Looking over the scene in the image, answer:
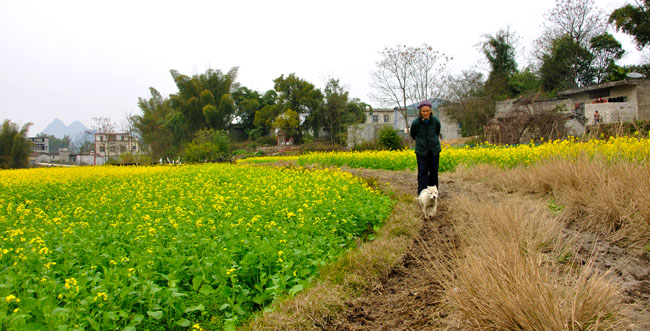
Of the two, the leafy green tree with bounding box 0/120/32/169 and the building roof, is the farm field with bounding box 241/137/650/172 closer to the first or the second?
the building roof

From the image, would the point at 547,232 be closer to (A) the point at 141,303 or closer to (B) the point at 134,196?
(A) the point at 141,303

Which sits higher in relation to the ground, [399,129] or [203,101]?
[203,101]

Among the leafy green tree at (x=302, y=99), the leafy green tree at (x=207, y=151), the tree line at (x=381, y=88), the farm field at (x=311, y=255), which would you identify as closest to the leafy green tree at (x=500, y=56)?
the tree line at (x=381, y=88)

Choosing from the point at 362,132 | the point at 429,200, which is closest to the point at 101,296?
the point at 429,200

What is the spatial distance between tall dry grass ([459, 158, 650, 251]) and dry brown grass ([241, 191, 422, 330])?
2.03m

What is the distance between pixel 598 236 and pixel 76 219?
22.6 feet

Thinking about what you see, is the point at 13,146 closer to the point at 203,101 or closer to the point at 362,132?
the point at 203,101

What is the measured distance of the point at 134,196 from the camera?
8367 millimetres

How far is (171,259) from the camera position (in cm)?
359

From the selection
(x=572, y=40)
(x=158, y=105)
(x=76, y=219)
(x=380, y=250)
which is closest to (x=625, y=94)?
(x=572, y=40)

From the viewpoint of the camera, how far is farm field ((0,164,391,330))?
281 centimetres

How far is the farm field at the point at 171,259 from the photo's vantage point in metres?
2.81

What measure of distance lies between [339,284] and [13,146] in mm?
38734

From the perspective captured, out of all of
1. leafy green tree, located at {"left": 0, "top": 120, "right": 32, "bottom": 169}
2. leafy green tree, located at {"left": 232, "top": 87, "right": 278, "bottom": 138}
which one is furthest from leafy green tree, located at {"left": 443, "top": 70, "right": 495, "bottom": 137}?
leafy green tree, located at {"left": 0, "top": 120, "right": 32, "bottom": 169}
